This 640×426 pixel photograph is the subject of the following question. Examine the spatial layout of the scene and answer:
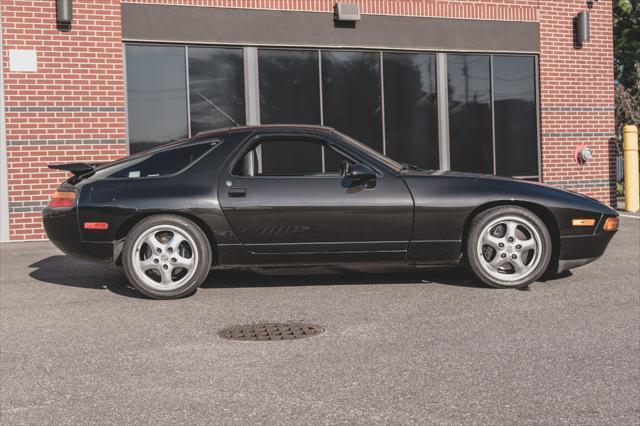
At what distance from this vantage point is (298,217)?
6.70 metres

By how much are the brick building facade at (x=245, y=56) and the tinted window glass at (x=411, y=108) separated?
0.17 m

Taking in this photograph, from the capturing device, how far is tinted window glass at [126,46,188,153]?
1253 cm

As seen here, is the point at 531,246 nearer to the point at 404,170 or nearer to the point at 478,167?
the point at 404,170

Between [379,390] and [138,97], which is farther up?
[138,97]

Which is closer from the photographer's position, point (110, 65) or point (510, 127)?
point (110, 65)

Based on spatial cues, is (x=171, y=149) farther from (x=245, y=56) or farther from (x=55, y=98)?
(x=245, y=56)

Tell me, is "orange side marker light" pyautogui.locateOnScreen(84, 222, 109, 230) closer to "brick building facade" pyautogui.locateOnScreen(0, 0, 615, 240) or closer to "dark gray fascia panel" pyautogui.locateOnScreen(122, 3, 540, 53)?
"brick building facade" pyautogui.locateOnScreen(0, 0, 615, 240)

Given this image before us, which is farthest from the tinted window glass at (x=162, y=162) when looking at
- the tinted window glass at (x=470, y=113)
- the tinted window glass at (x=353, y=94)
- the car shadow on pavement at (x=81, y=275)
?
the tinted window glass at (x=470, y=113)

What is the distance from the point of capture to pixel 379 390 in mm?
3967

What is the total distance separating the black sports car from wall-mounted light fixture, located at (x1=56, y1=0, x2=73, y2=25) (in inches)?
229

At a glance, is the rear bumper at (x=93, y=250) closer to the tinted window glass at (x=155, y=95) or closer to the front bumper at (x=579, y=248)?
the front bumper at (x=579, y=248)

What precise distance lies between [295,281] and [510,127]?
857 centimetres

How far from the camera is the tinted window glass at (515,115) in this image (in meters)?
14.8

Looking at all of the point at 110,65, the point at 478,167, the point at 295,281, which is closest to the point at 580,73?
the point at 478,167
